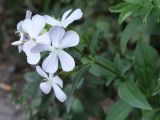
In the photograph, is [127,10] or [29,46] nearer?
[29,46]

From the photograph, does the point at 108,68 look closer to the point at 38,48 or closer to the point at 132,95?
the point at 132,95

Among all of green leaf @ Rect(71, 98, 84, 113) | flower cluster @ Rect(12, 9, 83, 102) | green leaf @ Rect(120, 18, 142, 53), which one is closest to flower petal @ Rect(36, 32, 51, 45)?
flower cluster @ Rect(12, 9, 83, 102)

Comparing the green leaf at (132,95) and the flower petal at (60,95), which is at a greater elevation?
the flower petal at (60,95)

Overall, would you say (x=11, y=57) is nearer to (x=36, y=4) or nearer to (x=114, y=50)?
(x=36, y=4)

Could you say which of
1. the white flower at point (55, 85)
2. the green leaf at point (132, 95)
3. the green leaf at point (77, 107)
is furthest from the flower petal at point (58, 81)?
the green leaf at point (77, 107)

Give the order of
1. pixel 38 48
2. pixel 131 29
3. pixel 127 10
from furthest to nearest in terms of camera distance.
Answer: pixel 131 29, pixel 127 10, pixel 38 48

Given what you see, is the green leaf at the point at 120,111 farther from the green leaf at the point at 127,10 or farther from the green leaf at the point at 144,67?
the green leaf at the point at 127,10

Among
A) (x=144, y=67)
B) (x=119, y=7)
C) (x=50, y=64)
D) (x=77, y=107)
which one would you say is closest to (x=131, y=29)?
(x=144, y=67)

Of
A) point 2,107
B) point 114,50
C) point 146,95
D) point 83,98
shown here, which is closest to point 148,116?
point 146,95

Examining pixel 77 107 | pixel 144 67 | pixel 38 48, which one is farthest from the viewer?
pixel 77 107
